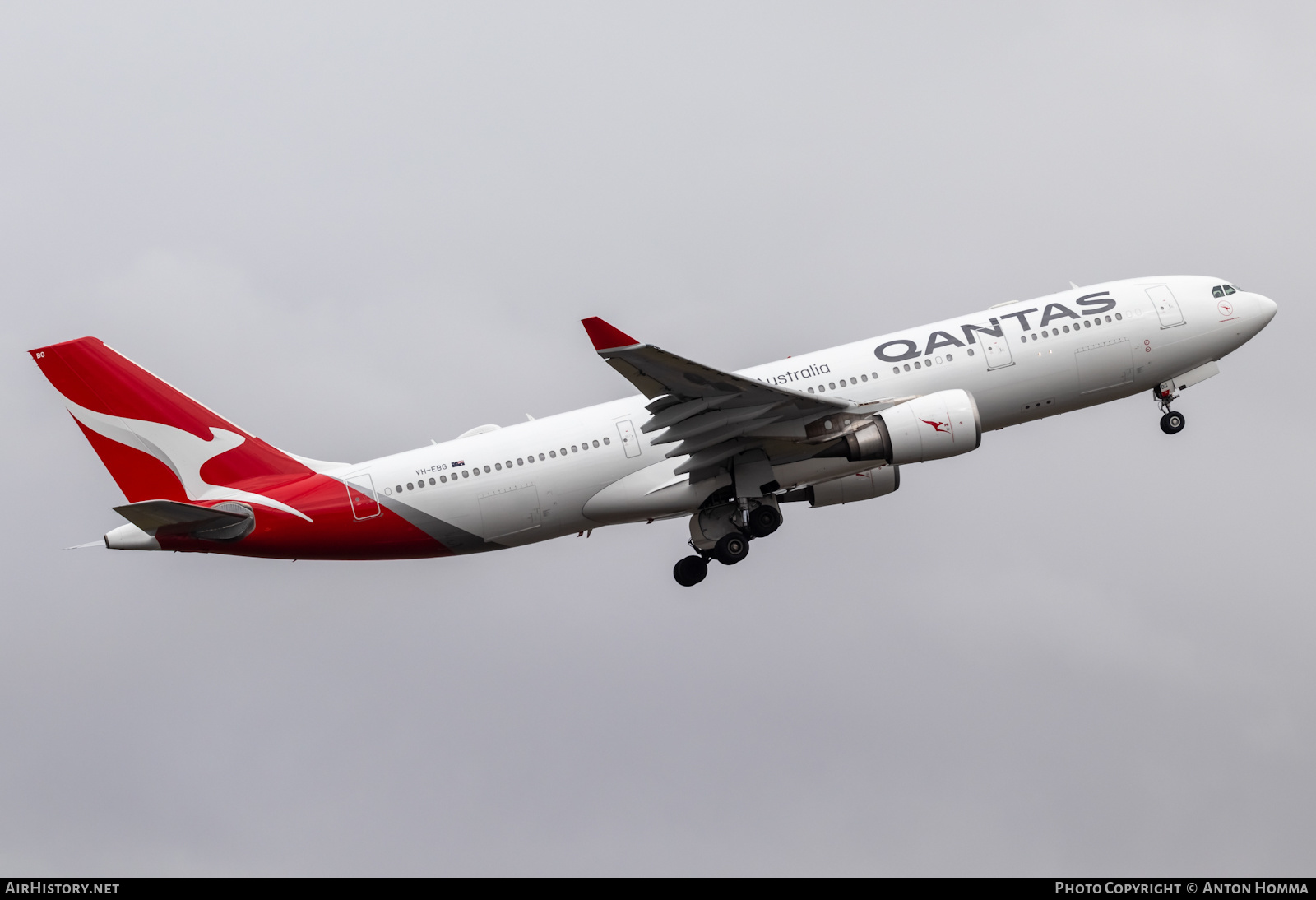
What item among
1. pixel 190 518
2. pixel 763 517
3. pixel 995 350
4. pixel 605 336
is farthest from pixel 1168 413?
pixel 190 518

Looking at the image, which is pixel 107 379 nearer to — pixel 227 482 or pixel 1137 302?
pixel 227 482

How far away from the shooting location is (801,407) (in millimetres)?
41969

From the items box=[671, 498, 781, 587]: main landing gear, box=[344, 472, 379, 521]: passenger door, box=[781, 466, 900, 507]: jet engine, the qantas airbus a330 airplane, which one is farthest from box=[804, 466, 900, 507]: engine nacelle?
box=[344, 472, 379, 521]: passenger door

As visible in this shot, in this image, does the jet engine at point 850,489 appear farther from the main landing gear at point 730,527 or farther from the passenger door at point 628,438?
the passenger door at point 628,438

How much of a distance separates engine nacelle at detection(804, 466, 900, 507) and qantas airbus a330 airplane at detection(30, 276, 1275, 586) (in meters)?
1.27

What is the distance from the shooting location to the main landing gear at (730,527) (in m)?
44.4

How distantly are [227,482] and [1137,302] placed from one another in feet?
90.0

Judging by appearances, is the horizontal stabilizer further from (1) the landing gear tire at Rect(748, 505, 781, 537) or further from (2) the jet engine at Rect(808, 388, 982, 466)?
(2) the jet engine at Rect(808, 388, 982, 466)

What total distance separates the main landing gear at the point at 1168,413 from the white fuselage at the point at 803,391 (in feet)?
4.33

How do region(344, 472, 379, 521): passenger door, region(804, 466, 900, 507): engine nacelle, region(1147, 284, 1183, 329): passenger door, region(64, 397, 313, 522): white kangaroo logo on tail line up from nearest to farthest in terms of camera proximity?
region(344, 472, 379, 521): passenger door, region(64, 397, 313, 522): white kangaroo logo on tail, region(1147, 284, 1183, 329): passenger door, region(804, 466, 900, 507): engine nacelle

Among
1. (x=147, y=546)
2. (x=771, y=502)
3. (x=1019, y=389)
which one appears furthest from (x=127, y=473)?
(x=1019, y=389)

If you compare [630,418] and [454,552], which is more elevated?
[630,418]

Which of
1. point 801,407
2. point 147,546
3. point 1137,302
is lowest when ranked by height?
point 147,546

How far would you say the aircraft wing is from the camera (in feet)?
130
